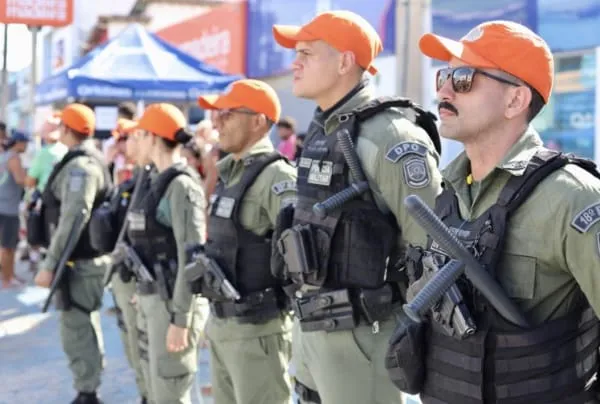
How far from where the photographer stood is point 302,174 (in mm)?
2980

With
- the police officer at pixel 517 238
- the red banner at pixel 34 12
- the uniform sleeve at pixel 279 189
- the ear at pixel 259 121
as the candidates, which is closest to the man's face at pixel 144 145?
the ear at pixel 259 121

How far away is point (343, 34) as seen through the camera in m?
3.08

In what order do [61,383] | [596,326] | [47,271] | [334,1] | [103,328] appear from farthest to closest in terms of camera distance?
1. [334,1]
2. [103,328]
3. [61,383]
4. [47,271]
5. [596,326]

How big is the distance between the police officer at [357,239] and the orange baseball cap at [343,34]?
25 centimetres

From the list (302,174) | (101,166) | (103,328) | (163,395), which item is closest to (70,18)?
(103,328)

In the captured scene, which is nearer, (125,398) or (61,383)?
(125,398)

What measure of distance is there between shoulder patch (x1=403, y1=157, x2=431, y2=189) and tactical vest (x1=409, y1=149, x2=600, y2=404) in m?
0.68

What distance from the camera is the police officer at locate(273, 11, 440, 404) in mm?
2756

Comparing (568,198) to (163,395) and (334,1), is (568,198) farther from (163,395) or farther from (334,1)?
(334,1)

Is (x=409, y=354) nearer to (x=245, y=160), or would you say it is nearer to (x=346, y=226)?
(x=346, y=226)

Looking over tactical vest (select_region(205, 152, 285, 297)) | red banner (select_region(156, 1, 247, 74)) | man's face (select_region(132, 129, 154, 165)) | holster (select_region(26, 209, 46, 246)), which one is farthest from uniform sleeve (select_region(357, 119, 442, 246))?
red banner (select_region(156, 1, 247, 74))

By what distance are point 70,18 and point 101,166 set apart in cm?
851

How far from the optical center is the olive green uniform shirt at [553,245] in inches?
72.7

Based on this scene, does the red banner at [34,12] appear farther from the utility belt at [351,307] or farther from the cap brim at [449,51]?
the cap brim at [449,51]
